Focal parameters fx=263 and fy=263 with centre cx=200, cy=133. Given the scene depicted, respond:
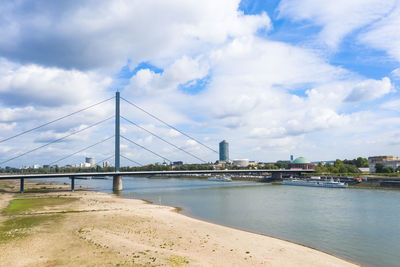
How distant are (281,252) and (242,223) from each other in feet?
34.5

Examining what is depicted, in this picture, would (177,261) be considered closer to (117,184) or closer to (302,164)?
(117,184)

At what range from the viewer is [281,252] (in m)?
17.0

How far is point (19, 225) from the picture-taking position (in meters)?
23.0

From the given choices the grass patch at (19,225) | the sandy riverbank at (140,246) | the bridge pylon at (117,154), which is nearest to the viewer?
the sandy riverbank at (140,246)

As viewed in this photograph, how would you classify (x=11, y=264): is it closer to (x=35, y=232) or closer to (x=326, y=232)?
(x=35, y=232)

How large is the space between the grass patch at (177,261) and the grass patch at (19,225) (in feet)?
39.5

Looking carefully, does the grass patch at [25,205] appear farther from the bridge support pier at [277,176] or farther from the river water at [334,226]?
the bridge support pier at [277,176]

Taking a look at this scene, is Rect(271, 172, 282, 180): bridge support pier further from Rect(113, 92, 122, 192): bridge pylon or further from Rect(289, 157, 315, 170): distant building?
Rect(113, 92, 122, 192): bridge pylon

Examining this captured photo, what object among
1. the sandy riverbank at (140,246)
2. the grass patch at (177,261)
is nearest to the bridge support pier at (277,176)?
the sandy riverbank at (140,246)

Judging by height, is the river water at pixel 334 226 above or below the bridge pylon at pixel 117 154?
below

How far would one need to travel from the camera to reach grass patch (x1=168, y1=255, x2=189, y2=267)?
44.9ft

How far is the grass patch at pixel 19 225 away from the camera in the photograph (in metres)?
19.2

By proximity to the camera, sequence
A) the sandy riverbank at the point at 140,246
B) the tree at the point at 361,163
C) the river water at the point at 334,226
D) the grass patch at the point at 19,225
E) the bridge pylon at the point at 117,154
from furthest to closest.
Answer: the tree at the point at 361,163, the bridge pylon at the point at 117,154, the grass patch at the point at 19,225, the river water at the point at 334,226, the sandy riverbank at the point at 140,246

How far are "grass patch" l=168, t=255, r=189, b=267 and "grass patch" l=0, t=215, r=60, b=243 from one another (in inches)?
474
